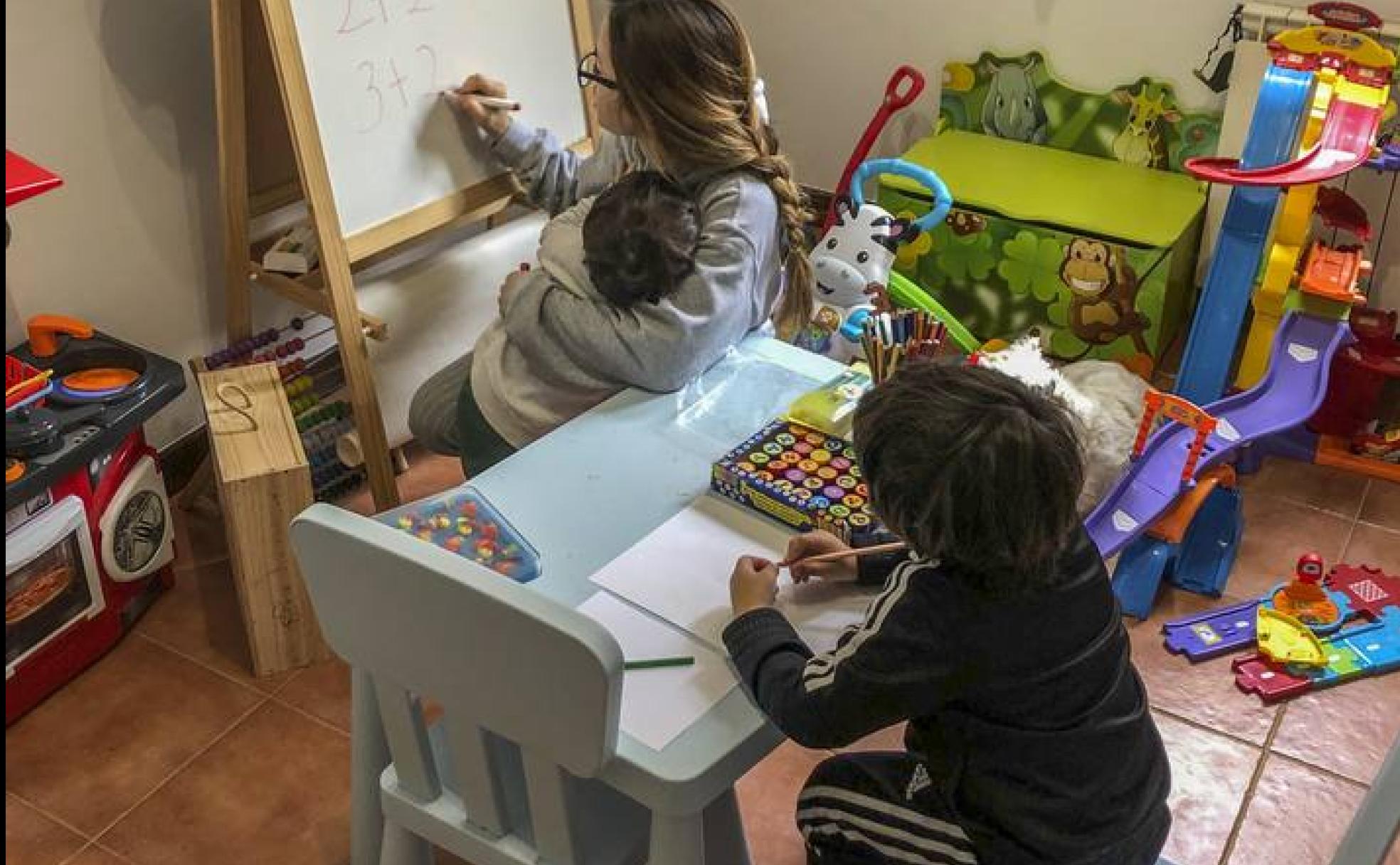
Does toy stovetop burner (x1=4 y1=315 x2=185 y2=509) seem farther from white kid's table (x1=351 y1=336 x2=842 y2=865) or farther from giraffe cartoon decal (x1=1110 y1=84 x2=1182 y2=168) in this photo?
giraffe cartoon decal (x1=1110 y1=84 x2=1182 y2=168)

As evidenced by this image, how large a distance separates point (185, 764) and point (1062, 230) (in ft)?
5.88

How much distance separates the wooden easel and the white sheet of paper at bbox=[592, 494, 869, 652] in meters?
0.86

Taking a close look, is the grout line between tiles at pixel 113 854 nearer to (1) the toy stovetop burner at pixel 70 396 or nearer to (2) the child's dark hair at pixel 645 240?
(1) the toy stovetop burner at pixel 70 396

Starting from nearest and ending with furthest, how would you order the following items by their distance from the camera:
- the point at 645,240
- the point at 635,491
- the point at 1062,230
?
the point at 635,491
the point at 645,240
the point at 1062,230

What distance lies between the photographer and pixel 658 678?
1.19 metres

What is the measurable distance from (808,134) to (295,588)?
174 centimetres

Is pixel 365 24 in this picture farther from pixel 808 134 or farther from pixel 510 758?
pixel 808 134

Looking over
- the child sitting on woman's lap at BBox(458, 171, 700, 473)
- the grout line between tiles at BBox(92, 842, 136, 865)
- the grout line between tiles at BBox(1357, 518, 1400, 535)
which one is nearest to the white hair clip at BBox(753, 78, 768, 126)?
the child sitting on woman's lap at BBox(458, 171, 700, 473)

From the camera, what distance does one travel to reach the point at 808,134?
3.26 metres

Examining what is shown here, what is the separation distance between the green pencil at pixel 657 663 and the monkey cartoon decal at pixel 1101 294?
1.70 m

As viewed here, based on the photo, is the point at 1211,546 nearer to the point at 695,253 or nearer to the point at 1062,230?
the point at 1062,230

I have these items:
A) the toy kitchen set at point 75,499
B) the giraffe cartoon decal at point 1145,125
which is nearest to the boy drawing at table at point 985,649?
the toy kitchen set at point 75,499

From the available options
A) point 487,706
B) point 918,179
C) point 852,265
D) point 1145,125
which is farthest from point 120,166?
point 1145,125

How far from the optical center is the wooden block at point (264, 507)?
6.41 feet
